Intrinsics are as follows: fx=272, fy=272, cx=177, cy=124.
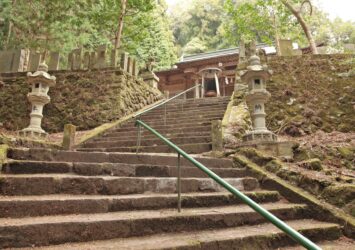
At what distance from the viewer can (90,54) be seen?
31.2 feet

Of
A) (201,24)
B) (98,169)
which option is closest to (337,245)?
(98,169)

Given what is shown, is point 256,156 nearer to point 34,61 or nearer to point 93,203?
point 93,203

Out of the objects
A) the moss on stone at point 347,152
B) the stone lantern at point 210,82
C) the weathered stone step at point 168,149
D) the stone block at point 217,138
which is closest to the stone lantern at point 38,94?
the weathered stone step at point 168,149

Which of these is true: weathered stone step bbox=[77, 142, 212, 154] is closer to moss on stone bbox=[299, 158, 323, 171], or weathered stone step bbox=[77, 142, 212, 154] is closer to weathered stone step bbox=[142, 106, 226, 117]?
moss on stone bbox=[299, 158, 323, 171]

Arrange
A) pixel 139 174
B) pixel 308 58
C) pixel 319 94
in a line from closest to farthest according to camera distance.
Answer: pixel 139 174 → pixel 319 94 → pixel 308 58

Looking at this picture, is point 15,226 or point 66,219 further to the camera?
point 66,219

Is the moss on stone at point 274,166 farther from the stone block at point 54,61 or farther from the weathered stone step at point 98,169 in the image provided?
the stone block at point 54,61

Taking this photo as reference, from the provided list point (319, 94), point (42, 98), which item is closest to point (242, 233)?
point (42, 98)

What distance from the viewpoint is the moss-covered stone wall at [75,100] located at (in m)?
8.49

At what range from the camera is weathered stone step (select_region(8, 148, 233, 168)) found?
342 centimetres

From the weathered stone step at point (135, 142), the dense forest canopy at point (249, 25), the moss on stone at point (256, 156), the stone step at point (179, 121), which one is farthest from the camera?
the dense forest canopy at point (249, 25)

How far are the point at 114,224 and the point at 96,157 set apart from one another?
1751 millimetres

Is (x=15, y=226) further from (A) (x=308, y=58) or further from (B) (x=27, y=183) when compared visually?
(A) (x=308, y=58)

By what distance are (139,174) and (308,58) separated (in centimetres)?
771
